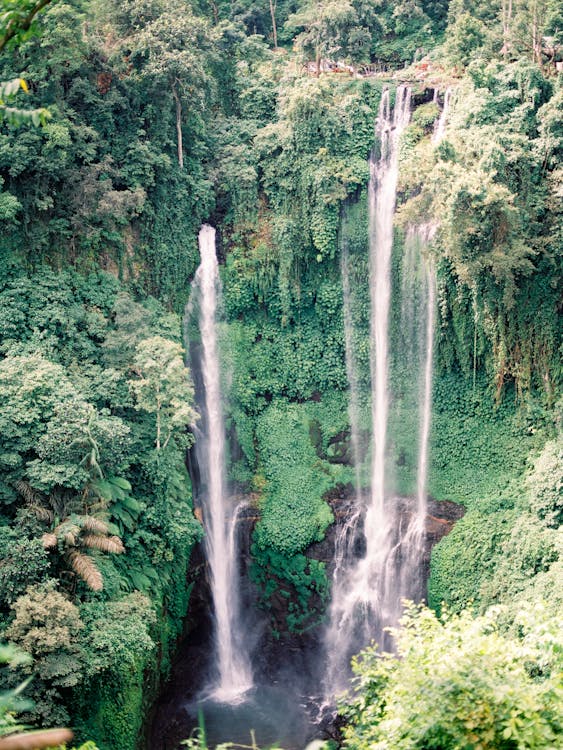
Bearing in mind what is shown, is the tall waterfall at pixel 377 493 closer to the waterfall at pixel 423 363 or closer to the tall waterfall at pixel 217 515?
the waterfall at pixel 423 363

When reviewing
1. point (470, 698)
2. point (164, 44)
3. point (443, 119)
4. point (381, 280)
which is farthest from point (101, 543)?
point (443, 119)

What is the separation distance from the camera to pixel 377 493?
57.8ft

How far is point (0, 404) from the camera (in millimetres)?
12266

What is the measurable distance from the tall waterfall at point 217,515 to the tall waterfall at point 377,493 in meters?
2.00

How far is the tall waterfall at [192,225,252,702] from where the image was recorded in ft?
51.4

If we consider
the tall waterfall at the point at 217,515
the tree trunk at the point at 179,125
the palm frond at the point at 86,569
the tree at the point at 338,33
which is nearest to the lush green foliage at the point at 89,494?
the palm frond at the point at 86,569

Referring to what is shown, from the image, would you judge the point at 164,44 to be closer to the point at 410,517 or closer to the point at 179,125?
the point at 179,125

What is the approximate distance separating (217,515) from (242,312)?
5.09 meters

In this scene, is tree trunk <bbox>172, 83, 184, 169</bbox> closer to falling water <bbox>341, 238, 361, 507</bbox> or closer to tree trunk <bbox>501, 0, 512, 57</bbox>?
falling water <bbox>341, 238, 361, 507</bbox>

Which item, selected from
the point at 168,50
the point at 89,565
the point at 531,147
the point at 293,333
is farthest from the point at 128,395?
the point at 531,147

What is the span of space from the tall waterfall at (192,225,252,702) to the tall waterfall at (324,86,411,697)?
200cm

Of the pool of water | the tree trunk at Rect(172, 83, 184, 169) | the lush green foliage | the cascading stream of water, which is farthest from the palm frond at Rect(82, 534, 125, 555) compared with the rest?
the tree trunk at Rect(172, 83, 184, 169)

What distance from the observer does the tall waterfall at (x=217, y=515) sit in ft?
51.4

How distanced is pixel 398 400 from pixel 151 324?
6.18 metres
